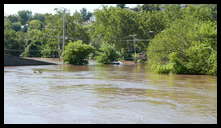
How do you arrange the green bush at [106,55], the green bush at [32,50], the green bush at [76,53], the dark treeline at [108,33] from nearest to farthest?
1. the green bush at [76,53]
2. the green bush at [106,55]
3. the dark treeline at [108,33]
4. the green bush at [32,50]

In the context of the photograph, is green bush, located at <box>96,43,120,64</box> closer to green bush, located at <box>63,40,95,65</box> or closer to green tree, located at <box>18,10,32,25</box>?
green bush, located at <box>63,40,95,65</box>

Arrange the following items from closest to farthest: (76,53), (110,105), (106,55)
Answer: (110,105)
(76,53)
(106,55)

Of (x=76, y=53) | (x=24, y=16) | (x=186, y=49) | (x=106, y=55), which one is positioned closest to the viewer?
(x=186, y=49)

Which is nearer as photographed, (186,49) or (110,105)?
(110,105)

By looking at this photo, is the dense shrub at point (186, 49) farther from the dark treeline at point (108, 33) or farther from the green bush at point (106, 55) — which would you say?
the green bush at point (106, 55)

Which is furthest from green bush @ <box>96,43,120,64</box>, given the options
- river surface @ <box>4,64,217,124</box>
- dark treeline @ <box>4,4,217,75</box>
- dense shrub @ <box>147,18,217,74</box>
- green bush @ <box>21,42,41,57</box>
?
river surface @ <box>4,64,217,124</box>

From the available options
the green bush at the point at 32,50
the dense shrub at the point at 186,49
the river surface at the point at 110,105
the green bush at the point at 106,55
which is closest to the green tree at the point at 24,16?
the green bush at the point at 32,50

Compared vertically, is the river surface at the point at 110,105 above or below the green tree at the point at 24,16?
below

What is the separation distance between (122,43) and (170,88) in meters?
48.6

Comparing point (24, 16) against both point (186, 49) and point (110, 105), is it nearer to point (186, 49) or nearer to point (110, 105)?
point (186, 49)

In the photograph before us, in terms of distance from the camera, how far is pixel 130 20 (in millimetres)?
71750

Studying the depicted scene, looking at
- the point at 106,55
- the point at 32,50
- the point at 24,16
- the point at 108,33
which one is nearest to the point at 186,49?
the point at 106,55

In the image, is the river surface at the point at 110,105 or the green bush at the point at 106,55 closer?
the river surface at the point at 110,105

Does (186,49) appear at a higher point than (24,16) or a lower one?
lower
